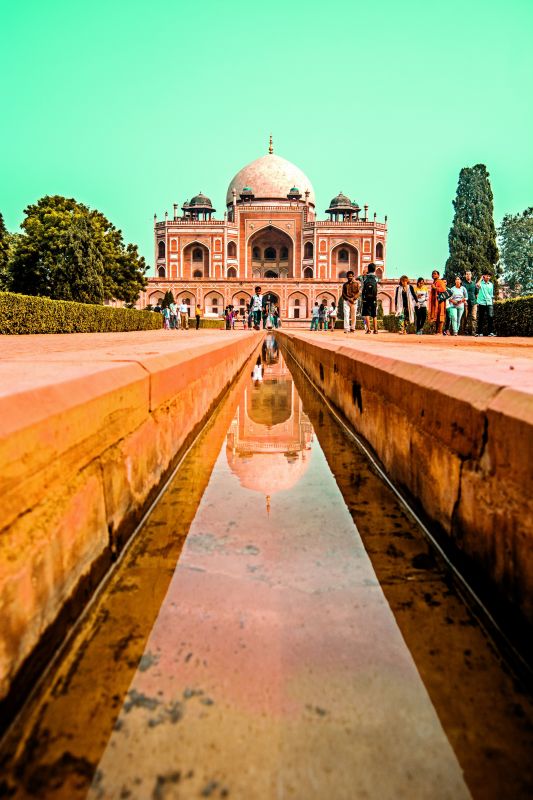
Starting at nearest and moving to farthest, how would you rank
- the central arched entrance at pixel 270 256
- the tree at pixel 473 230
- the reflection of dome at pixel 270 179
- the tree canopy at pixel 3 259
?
1. the tree canopy at pixel 3 259
2. the tree at pixel 473 230
3. the central arched entrance at pixel 270 256
4. the reflection of dome at pixel 270 179

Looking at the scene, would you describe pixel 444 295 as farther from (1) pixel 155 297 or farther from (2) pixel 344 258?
(2) pixel 344 258

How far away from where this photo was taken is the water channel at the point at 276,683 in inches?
42.3

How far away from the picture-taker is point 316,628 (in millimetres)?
1555

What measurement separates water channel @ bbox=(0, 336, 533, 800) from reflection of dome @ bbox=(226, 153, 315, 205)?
62.6 meters

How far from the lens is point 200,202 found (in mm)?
63125

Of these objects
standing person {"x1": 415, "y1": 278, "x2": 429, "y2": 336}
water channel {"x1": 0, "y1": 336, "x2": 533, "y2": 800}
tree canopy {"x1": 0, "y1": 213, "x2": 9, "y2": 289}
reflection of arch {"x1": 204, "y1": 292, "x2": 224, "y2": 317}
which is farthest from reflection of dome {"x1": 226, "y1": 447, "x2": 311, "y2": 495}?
reflection of arch {"x1": 204, "y1": 292, "x2": 224, "y2": 317}

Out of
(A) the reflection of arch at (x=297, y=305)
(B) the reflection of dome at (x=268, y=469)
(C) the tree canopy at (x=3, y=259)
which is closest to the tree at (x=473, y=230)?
(A) the reflection of arch at (x=297, y=305)

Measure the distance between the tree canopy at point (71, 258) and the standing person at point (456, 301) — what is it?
1664cm

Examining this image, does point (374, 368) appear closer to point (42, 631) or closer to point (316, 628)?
point (316, 628)

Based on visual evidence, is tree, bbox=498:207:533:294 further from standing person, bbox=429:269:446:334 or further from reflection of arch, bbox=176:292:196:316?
standing person, bbox=429:269:446:334

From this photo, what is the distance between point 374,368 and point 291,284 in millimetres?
49287

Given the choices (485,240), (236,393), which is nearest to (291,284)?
(485,240)

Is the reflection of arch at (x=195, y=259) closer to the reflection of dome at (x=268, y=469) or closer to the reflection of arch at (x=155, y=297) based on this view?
the reflection of arch at (x=155, y=297)

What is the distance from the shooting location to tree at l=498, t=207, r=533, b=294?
136 feet
